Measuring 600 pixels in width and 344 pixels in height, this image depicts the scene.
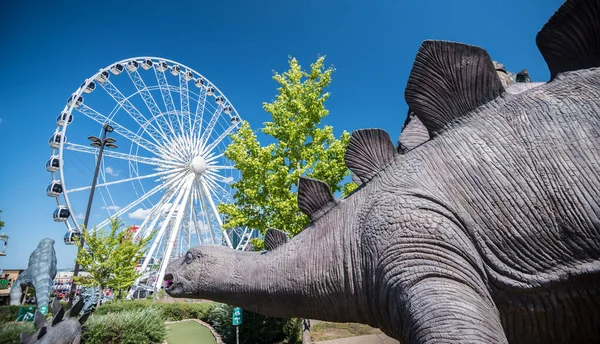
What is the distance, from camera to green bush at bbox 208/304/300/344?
10.2 meters

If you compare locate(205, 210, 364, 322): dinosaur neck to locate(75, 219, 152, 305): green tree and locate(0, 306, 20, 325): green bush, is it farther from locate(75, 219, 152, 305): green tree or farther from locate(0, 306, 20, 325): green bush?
locate(0, 306, 20, 325): green bush

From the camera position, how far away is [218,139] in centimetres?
2659

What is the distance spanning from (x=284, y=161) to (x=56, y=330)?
688 cm

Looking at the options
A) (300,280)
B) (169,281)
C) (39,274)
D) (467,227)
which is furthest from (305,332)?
(39,274)

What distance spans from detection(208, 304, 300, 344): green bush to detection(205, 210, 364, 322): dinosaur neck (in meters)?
8.84

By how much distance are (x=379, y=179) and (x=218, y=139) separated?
2566 cm

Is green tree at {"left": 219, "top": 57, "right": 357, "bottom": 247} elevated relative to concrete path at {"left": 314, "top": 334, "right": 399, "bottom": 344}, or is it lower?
elevated

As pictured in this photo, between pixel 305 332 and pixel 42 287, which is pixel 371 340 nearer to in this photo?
pixel 305 332

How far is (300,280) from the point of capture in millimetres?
1884

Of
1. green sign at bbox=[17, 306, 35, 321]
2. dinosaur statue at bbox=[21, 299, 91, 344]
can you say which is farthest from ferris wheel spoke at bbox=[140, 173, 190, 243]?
dinosaur statue at bbox=[21, 299, 91, 344]

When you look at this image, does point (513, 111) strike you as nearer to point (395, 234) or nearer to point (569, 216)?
→ point (569, 216)

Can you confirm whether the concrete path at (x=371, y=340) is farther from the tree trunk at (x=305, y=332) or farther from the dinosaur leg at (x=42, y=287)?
the dinosaur leg at (x=42, y=287)

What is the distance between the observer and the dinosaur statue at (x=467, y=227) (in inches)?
55.2

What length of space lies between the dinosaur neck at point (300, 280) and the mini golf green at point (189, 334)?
989 centimetres
